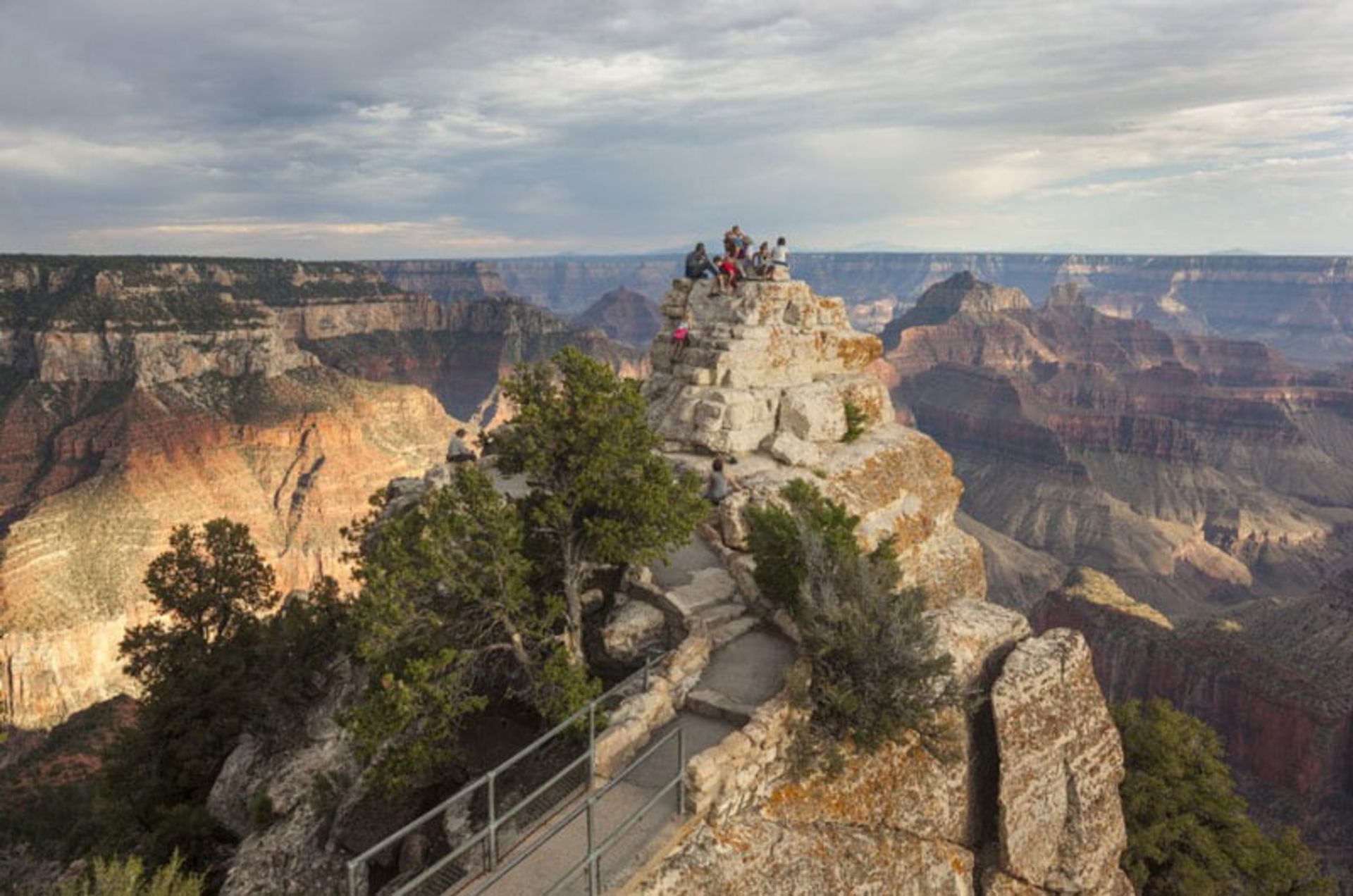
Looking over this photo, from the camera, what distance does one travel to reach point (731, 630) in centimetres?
1545

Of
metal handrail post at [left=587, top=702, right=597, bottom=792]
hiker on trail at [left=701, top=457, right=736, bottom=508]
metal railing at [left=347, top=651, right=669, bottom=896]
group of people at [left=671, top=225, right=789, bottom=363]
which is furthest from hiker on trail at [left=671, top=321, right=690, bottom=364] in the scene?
metal handrail post at [left=587, top=702, right=597, bottom=792]

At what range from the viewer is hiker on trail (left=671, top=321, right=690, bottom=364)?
2711cm

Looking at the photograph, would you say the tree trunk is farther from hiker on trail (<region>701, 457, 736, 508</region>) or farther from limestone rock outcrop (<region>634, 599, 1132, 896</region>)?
hiker on trail (<region>701, 457, 736, 508</region>)

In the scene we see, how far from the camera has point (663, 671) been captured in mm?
13484

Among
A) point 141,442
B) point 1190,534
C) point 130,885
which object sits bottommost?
point 1190,534

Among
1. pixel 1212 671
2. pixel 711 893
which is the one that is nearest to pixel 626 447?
pixel 711 893

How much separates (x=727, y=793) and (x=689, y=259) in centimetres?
2206

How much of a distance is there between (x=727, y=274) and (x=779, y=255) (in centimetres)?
200

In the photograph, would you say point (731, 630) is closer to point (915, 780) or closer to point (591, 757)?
point (915, 780)

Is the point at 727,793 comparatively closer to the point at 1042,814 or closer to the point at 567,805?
the point at 567,805

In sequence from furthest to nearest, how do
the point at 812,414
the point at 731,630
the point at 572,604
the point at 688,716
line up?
1. the point at 812,414
2. the point at 731,630
3. the point at 572,604
4. the point at 688,716

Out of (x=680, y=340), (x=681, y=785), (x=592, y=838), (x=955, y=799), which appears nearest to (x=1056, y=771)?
(x=955, y=799)

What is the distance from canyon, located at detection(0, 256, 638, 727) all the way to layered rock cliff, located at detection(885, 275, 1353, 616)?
9064 centimetres

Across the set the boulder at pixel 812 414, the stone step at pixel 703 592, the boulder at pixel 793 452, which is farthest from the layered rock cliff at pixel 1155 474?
the stone step at pixel 703 592
